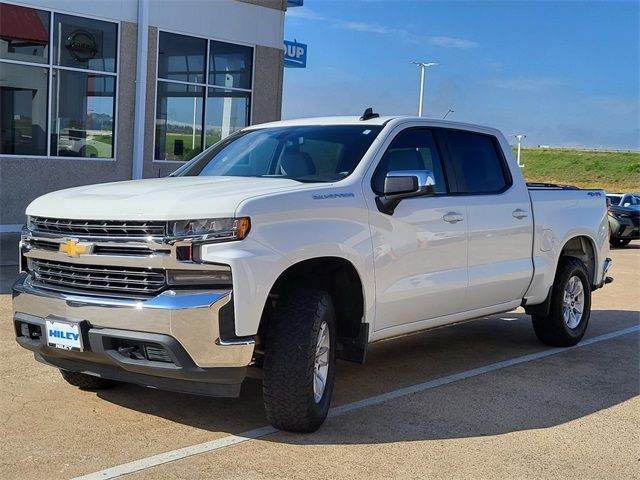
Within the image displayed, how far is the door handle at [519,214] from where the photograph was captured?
6.75m

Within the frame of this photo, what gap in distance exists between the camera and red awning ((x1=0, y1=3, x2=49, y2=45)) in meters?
13.8

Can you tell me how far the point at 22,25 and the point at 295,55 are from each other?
929cm

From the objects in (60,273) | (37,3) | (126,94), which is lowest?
(60,273)

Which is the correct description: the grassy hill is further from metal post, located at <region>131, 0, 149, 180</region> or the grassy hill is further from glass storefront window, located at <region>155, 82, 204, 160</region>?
metal post, located at <region>131, 0, 149, 180</region>

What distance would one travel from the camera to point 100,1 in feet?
49.8

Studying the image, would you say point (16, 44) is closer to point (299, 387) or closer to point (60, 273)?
point (60, 273)

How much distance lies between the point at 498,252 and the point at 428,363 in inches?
44.5

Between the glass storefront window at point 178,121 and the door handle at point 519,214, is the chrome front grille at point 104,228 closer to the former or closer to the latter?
the door handle at point 519,214

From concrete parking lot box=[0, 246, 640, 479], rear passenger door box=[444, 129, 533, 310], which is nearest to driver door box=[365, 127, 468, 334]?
rear passenger door box=[444, 129, 533, 310]

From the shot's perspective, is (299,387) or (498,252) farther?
(498,252)

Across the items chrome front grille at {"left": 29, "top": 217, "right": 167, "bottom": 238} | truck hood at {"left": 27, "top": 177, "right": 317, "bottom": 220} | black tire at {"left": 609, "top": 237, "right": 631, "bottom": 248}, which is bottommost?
black tire at {"left": 609, "top": 237, "right": 631, "bottom": 248}

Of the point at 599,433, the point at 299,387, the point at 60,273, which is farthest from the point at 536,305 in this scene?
the point at 60,273

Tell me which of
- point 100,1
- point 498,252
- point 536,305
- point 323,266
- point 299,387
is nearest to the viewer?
point 299,387

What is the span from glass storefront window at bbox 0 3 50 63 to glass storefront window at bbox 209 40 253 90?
3.92 metres
